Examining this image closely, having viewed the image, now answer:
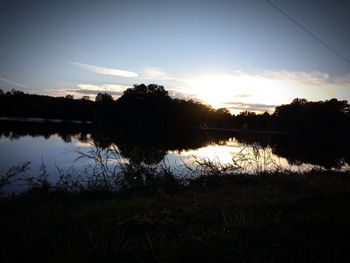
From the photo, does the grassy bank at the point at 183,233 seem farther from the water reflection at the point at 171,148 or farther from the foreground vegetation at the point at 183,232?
the water reflection at the point at 171,148

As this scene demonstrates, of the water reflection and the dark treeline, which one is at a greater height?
the dark treeline

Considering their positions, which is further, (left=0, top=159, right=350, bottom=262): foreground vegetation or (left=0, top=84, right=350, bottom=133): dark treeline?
(left=0, top=84, right=350, bottom=133): dark treeline

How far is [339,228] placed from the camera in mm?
3717

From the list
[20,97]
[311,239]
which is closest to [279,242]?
[311,239]

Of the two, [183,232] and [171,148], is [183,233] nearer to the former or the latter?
[183,232]

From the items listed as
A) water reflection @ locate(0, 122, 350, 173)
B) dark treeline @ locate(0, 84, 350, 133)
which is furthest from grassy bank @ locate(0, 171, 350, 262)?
dark treeline @ locate(0, 84, 350, 133)

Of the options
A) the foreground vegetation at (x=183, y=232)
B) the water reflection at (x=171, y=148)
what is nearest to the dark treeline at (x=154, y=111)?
the water reflection at (x=171, y=148)

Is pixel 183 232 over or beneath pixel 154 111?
beneath

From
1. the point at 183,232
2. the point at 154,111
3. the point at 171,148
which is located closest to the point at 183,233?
the point at 183,232

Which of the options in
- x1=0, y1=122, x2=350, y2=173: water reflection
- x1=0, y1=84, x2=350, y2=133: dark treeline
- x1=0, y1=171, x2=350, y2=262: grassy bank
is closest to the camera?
Answer: x1=0, y1=171, x2=350, y2=262: grassy bank

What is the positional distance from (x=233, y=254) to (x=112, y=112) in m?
73.7


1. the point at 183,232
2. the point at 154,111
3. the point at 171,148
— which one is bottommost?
the point at 171,148

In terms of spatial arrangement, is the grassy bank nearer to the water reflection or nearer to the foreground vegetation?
the foreground vegetation

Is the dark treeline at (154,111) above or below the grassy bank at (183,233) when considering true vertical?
above
